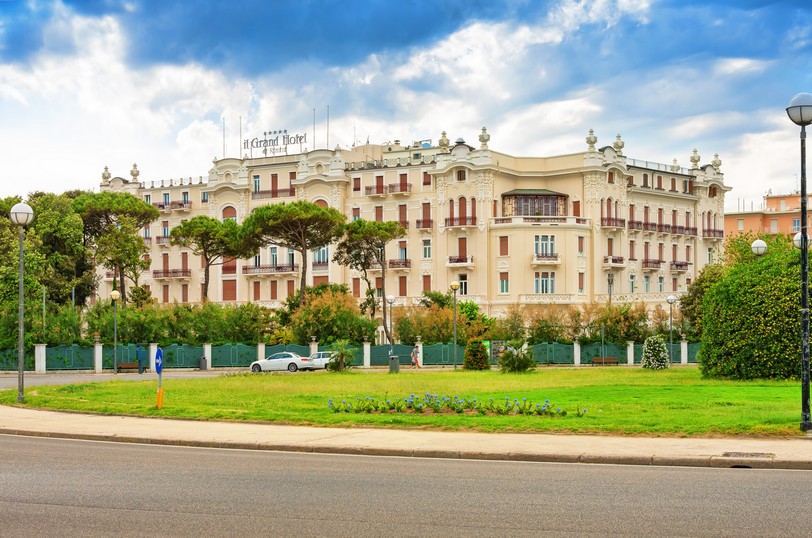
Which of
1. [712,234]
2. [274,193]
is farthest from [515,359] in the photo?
[712,234]

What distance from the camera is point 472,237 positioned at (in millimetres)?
84250

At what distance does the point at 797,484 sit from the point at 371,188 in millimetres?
76389

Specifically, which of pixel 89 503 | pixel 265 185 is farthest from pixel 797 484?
pixel 265 185

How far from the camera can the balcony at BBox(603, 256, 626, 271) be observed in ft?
278

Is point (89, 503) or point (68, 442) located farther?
point (68, 442)

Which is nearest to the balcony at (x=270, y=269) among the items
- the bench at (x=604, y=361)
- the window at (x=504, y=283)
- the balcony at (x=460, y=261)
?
the balcony at (x=460, y=261)

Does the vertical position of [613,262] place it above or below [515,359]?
above

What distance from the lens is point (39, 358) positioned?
57.3 m

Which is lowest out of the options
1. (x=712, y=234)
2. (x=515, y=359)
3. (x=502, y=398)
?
(x=515, y=359)

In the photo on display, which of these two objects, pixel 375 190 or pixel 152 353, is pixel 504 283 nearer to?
pixel 375 190

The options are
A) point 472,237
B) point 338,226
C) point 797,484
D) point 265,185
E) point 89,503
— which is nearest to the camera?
point 89,503

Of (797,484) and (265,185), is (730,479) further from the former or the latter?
(265,185)

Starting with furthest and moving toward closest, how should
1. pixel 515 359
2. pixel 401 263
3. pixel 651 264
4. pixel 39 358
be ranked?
pixel 651 264 → pixel 401 263 → pixel 39 358 → pixel 515 359

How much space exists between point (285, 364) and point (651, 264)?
45.9 metres
